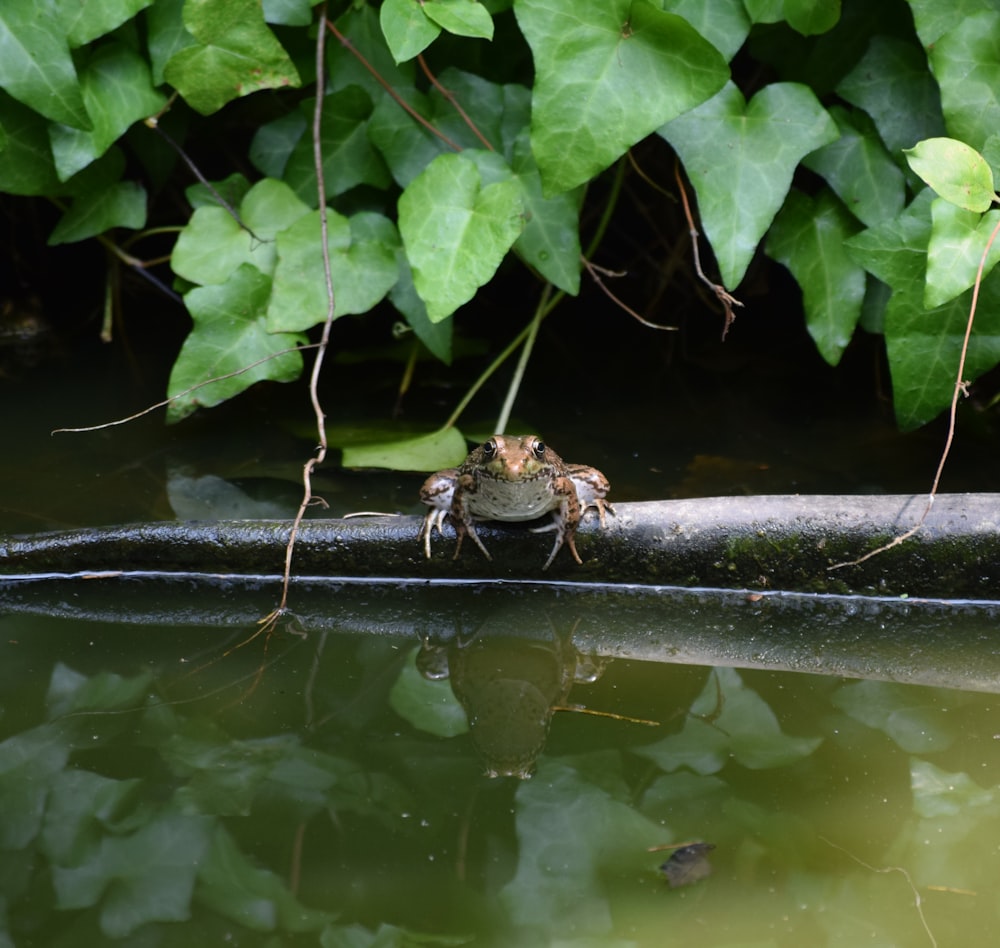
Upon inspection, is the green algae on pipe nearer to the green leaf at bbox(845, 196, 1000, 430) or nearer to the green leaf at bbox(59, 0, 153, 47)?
the green leaf at bbox(845, 196, 1000, 430)

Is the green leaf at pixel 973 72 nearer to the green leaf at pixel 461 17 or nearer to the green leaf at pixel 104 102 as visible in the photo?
the green leaf at pixel 461 17

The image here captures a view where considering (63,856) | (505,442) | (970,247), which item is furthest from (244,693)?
(970,247)

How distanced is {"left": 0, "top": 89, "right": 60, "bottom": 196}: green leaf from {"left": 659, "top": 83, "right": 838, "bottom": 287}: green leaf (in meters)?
2.02

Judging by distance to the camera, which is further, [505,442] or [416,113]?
[416,113]

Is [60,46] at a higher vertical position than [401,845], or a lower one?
higher

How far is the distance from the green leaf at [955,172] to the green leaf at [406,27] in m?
1.30

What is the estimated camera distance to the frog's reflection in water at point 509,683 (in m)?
2.28

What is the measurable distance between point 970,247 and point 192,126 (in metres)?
3.15

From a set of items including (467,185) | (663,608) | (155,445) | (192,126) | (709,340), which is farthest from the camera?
(709,340)

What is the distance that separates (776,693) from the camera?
2.46 metres

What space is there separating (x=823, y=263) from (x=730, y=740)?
1.67 meters

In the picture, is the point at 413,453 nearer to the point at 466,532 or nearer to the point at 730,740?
the point at 466,532

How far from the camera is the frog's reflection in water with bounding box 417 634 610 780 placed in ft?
7.47

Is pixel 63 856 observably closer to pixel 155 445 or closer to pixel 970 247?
pixel 155 445
